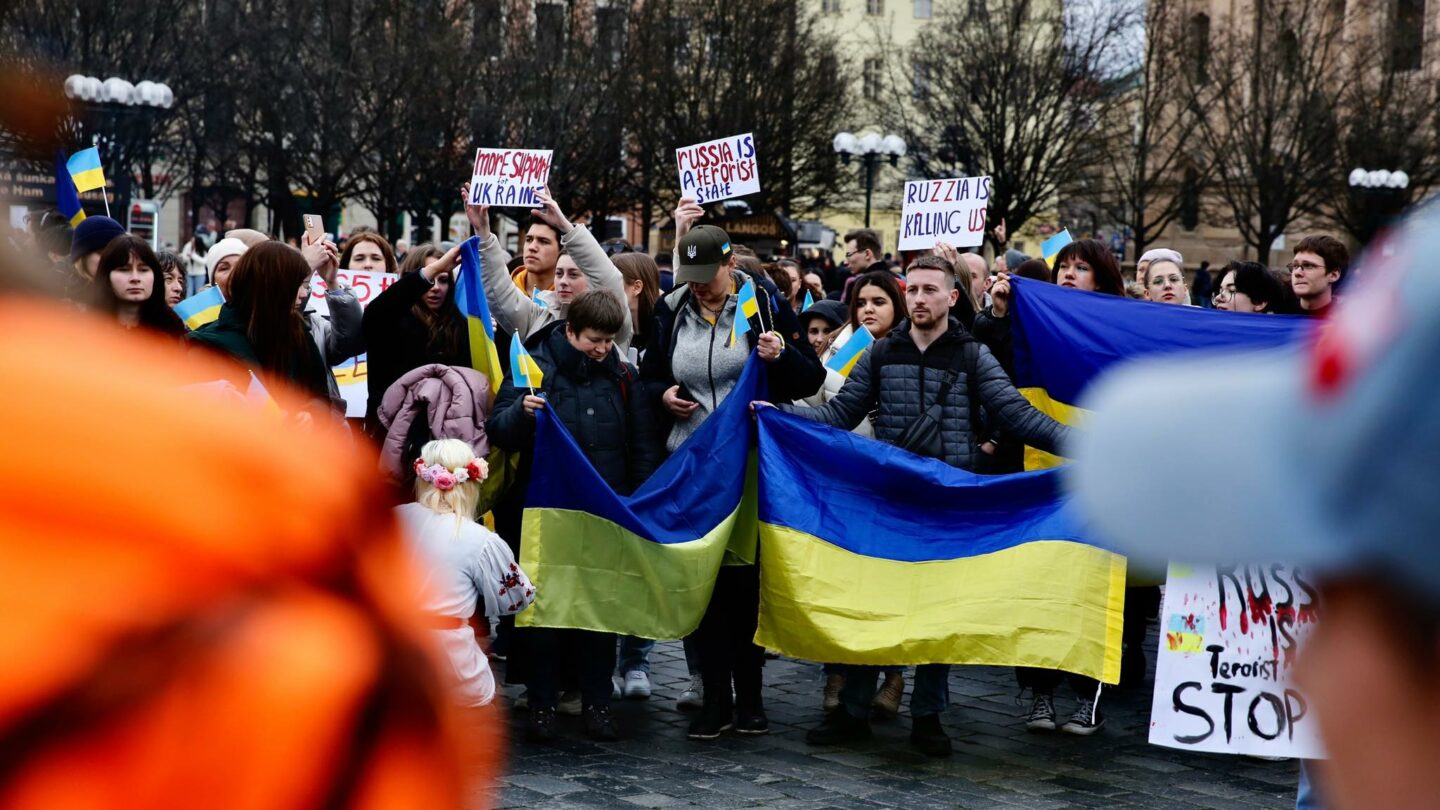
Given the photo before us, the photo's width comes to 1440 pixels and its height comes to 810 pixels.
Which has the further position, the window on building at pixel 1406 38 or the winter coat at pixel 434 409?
the window on building at pixel 1406 38

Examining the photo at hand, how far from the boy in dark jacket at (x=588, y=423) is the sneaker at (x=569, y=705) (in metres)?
0.30

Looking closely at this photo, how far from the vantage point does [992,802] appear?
266 inches

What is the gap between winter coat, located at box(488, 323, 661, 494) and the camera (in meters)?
7.77

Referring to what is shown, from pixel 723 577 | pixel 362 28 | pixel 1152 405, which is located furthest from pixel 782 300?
pixel 362 28

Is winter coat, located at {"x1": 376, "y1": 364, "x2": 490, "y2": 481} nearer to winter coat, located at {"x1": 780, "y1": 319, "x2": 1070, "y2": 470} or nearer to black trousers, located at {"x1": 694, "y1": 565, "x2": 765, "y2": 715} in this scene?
black trousers, located at {"x1": 694, "y1": 565, "x2": 765, "y2": 715}

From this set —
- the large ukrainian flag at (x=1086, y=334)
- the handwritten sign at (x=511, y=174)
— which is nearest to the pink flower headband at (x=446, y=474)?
the large ukrainian flag at (x=1086, y=334)

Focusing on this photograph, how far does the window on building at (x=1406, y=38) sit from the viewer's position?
1766 inches

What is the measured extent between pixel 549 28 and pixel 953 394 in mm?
34748

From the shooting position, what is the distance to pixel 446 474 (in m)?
6.81

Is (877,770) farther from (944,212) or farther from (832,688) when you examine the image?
(944,212)

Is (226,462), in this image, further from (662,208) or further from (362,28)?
(662,208)

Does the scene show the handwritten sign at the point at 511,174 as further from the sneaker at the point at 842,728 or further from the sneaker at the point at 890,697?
the sneaker at the point at 842,728

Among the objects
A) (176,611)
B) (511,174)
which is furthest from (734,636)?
(176,611)

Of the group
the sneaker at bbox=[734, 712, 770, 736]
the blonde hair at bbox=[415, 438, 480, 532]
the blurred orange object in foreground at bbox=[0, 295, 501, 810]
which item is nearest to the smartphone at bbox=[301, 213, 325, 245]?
the blonde hair at bbox=[415, 438, 480, 532]
